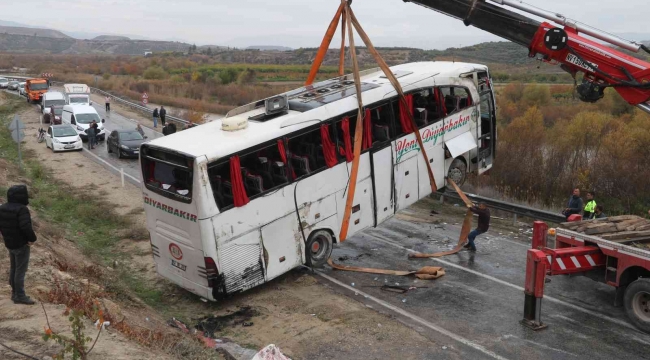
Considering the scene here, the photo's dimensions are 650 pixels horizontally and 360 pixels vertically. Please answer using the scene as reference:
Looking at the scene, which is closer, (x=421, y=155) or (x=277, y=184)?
(x=277, y=184)

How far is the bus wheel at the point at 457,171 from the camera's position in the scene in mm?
15242

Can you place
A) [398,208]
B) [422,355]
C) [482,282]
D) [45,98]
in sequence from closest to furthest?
[422,355]
[482,282]
[398,208]
[45,98]

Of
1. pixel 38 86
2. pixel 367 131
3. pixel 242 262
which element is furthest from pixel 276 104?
pixel 38 86

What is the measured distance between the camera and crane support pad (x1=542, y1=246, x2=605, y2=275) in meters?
10.4

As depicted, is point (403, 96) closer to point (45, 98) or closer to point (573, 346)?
point (573, 346)

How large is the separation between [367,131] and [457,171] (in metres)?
3.65

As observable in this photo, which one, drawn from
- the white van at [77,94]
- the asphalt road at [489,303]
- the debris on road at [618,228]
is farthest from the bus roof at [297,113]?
the white van at [77,94]

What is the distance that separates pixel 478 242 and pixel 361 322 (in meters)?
5.83

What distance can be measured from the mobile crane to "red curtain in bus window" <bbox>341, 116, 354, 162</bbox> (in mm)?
2835

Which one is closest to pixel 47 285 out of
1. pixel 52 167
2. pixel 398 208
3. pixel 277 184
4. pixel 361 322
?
pixel 277 184

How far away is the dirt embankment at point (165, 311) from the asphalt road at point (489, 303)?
27.6 inches

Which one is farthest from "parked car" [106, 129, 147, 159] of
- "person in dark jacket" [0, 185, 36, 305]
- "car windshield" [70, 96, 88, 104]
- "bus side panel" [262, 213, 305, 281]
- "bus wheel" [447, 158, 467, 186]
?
"person in dark jacket" [0, 185, 36, 305]

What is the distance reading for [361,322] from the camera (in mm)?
10453

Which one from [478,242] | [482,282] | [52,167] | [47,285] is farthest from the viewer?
[52,167]
